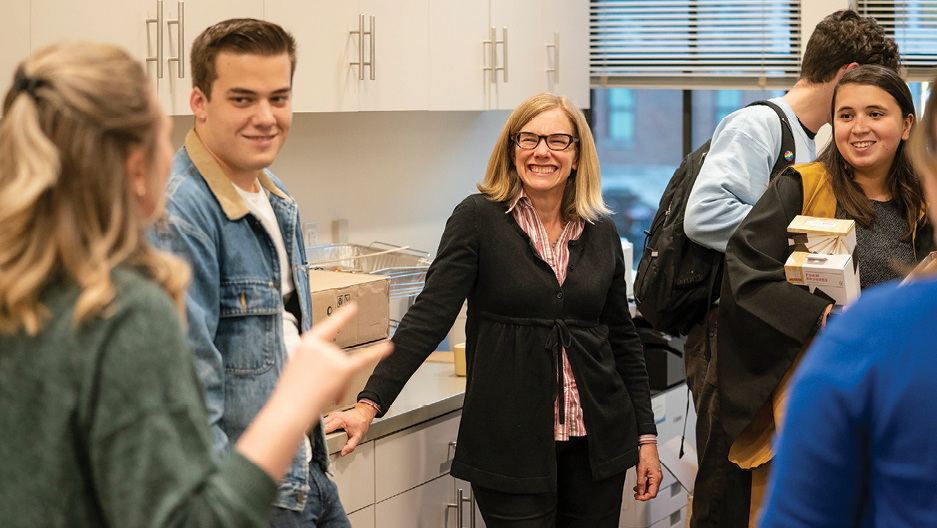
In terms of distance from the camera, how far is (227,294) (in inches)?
57.0

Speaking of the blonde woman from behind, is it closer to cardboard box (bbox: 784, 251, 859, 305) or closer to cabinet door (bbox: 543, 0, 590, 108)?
cardboard box (bbox: 784, 251, 859, 305)

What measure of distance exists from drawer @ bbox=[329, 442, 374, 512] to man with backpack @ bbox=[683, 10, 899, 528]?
0.84m

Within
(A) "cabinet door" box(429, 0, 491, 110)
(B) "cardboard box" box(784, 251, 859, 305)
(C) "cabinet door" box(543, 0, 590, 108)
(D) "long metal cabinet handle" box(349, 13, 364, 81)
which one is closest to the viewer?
(B) "cardboard box" box(784, 251, 859, 305)

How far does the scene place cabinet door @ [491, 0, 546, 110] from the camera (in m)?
3.48

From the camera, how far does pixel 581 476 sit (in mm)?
2221

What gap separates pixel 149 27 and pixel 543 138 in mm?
937

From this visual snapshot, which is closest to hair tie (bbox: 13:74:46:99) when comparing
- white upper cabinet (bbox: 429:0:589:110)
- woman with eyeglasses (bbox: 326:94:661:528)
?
woman with eyeglasses (bbox: 326:94:661:528)

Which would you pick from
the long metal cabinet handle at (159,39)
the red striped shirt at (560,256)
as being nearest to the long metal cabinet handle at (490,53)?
the red striped shirt at (560,256)

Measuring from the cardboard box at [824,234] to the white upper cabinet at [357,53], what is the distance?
1352 mm

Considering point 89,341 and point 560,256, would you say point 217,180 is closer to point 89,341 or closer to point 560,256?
point 89,341

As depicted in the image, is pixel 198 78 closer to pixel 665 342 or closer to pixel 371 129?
pixel 371 129

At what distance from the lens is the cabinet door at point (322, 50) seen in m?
2.68

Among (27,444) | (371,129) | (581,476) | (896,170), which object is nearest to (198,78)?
(27,444)

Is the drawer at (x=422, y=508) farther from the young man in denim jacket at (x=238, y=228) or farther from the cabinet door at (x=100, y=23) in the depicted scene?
the cabinet door at (x=100, y=23)
